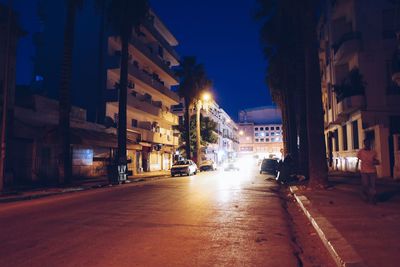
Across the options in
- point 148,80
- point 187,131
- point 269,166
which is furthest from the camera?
point 187,131

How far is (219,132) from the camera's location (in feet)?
280

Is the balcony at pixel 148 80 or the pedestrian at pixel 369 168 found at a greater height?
the balcony at pixel 148 80

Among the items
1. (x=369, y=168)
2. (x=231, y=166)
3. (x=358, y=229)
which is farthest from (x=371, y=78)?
(x=231, y=166)

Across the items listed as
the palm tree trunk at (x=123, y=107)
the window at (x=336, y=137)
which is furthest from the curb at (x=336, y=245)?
the window at (x=336, y=137)

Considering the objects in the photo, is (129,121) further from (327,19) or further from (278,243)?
(278,243)

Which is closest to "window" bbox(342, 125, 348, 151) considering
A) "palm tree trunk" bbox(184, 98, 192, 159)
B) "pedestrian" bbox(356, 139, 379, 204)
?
"palm tree trunk" bbox(184, 98, 192, 159)

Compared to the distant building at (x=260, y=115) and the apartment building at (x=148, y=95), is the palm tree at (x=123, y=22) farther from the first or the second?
the distant building at (x=260, y=115)

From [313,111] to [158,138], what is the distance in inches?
1193

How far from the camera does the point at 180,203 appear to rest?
40.4 feet

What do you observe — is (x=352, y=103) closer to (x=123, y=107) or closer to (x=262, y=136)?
(x=123, y=107)

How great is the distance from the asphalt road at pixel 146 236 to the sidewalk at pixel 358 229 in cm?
72

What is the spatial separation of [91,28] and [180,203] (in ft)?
99.1

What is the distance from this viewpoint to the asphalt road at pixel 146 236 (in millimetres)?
5387

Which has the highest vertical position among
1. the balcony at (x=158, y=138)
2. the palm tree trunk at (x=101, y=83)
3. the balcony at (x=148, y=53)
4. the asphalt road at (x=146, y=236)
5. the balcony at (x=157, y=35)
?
the balcony at (x=157, y=35)
